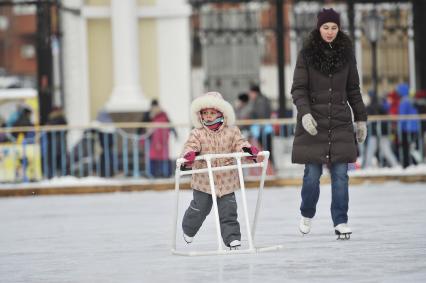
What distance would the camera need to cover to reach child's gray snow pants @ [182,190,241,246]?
11883 millimetres

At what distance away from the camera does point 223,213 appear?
1192 centimetres

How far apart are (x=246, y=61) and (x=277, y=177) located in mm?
7565

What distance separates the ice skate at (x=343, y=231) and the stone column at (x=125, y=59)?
15269mm

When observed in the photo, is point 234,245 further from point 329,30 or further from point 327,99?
point 329,30

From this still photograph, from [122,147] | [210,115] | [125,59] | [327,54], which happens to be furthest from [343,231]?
[125,59]

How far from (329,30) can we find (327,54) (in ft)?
0.67

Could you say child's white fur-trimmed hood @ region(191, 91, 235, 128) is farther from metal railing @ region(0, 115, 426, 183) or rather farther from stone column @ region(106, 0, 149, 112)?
stone column @ region(106, 0, 149, 112)

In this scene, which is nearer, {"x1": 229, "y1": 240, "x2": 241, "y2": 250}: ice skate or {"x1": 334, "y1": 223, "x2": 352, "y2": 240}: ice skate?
{"x1": 229, "y1": 240, "x2": 241, "y2": 250}: ice skate

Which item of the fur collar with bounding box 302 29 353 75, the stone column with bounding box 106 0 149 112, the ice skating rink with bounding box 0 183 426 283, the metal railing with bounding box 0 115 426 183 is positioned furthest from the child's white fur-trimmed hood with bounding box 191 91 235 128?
the stone column with bounding box 106 0 149 112

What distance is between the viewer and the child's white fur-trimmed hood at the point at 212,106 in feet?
39.2

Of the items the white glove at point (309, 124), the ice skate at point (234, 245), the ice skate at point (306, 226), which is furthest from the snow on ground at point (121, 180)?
the ice skate at point (234, 245)

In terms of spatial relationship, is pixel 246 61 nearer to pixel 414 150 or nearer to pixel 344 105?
pixel 414 150

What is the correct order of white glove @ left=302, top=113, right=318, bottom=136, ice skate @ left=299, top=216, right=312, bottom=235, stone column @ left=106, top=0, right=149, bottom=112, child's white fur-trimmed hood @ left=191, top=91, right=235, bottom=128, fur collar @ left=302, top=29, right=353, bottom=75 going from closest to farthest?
child's white fur-trimmed hood @ left=191, top=91, right=235, bottom=128
white glove @ left=302, top=113, right=318, bottom=136
fur collar @ left=302, top=29, right=353, bottom=75
ice skate @ left=299, top=216, right=312, bottom=235
stone column @ left=106, top=0, right=149, bottom=112

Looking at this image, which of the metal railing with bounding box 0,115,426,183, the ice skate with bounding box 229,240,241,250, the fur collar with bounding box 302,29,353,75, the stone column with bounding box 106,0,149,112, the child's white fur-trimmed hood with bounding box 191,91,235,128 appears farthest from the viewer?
the stone column with bounding box 106,0,149,112
